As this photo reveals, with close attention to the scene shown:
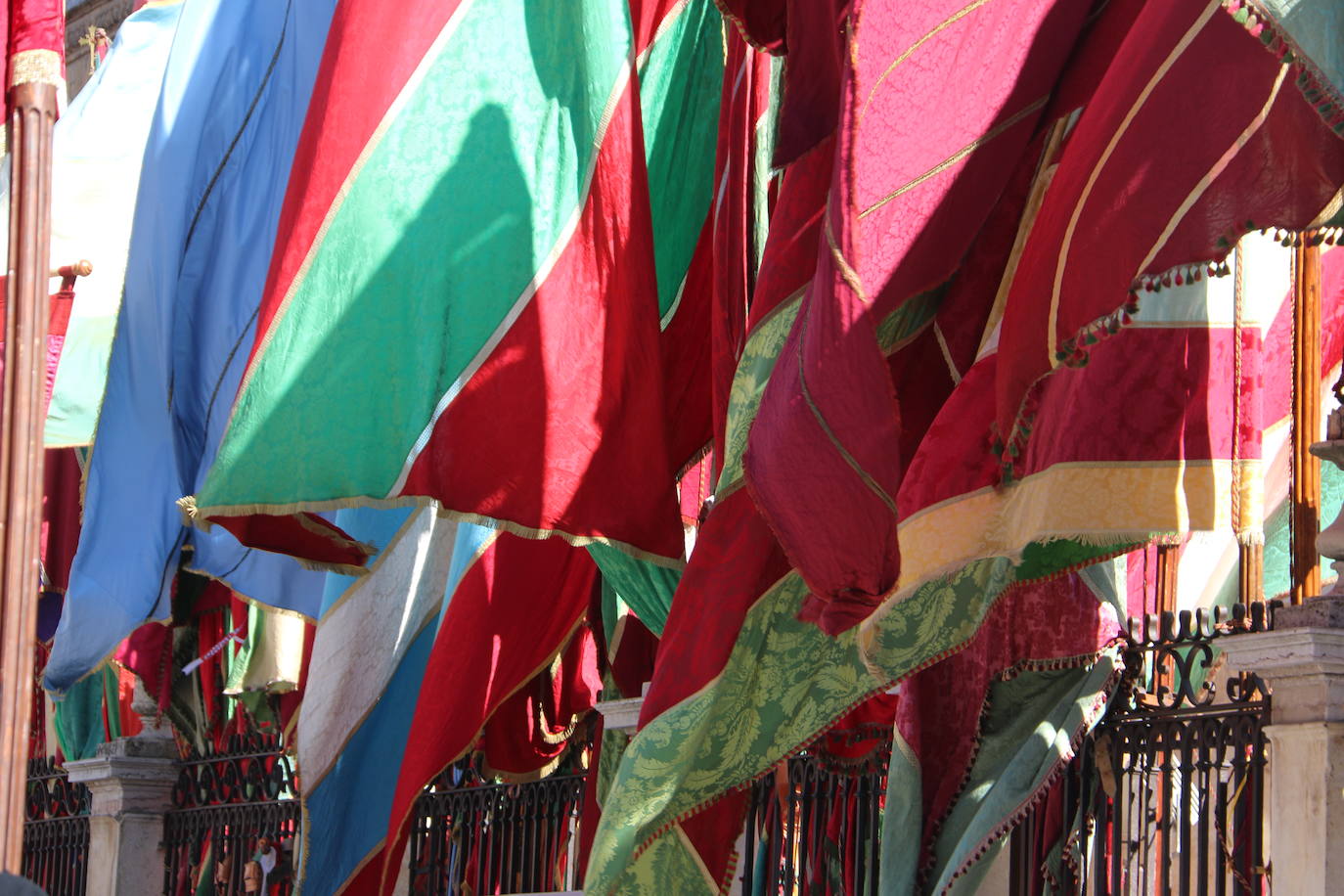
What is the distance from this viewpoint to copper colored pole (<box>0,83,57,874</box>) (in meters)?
3.26

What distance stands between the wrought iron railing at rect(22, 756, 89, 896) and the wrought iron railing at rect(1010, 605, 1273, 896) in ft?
22.8

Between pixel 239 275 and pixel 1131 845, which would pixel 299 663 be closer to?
pixel 239 275

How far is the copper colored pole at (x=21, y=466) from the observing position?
3.26 meters

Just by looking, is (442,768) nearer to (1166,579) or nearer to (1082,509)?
(1166,579)

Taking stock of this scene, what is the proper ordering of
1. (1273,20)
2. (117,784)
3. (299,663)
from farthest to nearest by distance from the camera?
(117,784) < (299,663) < (1273,20)

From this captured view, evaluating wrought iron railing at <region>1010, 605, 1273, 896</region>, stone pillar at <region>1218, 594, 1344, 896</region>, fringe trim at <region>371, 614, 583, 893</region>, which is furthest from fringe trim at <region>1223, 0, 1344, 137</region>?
fringe trim at <region>371, 614, 583, 893</region>

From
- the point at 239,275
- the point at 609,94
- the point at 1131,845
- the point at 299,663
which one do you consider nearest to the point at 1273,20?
the point at 1131,845

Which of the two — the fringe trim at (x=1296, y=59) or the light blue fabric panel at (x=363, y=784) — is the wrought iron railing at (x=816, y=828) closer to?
the light blue fabric panel at (x=363, y=784)

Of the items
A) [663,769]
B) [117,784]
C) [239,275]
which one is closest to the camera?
[663,769]

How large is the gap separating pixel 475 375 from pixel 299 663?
3.93 m

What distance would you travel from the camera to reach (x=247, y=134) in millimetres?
8055

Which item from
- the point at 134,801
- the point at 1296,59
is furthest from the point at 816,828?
the point at 134,801

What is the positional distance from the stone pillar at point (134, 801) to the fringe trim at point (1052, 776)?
6.21 m

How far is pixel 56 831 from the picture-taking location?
11.4 metres
